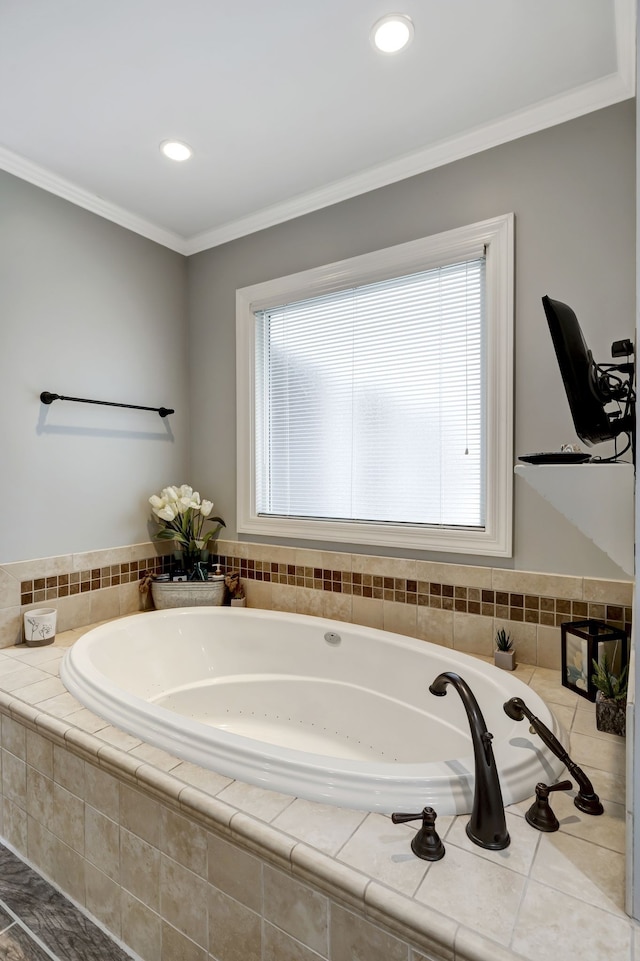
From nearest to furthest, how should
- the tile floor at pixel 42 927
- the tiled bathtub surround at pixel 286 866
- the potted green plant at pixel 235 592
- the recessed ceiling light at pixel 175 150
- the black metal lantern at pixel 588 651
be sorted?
the tiled bathtub surround at pixel 286 866 → the tile floor at pixel 42 927 → the black metal lantern at pixel 588 651 → the recessed ceiling light at pixel 175 150 → the potted green plant at pixel 235 592

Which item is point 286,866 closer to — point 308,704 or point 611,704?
point 611,704

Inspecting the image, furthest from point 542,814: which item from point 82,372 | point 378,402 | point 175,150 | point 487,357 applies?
point 175,150

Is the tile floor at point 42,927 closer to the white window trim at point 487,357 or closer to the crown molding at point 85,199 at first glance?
the white window trim at point 487,357

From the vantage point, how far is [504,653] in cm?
188

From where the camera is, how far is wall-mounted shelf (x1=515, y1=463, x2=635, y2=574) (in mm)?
1022

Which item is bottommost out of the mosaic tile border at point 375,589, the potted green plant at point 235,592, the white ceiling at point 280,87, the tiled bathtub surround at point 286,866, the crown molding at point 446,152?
the tiled bathtub surround at point 286,866

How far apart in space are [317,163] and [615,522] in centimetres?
193

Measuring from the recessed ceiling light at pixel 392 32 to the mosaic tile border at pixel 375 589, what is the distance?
189 cm

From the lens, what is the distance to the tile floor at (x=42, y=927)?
1.31 meters

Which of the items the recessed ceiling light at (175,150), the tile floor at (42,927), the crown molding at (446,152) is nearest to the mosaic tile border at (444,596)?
the tile floor at (42,927)

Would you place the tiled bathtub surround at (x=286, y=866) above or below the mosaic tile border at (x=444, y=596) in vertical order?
below

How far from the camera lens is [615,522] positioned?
1074 millimetres

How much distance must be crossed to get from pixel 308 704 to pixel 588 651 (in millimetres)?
1139

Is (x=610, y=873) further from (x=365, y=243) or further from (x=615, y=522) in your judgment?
(x=365, y=243)
